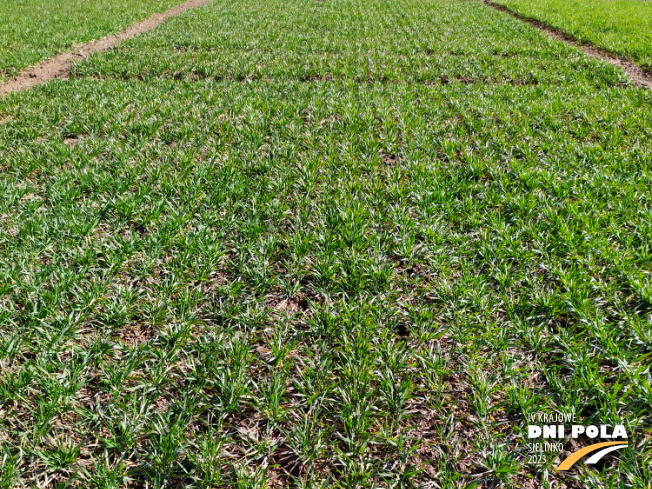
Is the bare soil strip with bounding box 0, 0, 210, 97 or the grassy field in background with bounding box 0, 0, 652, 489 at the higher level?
the bare soil strip with bounding box 0, 0, 210, 97

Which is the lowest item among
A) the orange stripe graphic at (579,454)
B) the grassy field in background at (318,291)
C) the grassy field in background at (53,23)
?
the orange stripe graphic at (579,454)

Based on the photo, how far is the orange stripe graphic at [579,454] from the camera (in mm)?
1909

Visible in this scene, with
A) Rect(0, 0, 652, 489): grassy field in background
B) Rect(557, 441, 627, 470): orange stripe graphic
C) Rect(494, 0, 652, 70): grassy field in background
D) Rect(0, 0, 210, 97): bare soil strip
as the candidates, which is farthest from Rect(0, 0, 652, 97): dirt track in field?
Rect(557, 441, 627, 470): orange stripe graphic

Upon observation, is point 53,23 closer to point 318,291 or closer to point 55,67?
point 55,67

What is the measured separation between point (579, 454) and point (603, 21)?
16.6m

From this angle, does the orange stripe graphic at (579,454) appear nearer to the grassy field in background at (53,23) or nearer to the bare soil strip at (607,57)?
the bare soil strip at (607,57)

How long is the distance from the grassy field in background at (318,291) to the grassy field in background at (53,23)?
4.66 metres

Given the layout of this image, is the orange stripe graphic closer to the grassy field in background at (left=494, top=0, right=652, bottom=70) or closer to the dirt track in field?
the dirt track in field

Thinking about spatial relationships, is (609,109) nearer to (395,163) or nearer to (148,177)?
(395,163)

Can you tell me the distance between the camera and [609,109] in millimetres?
6285

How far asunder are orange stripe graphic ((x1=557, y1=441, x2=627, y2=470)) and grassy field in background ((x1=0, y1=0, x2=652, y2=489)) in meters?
0.04

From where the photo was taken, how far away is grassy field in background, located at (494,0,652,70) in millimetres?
10367

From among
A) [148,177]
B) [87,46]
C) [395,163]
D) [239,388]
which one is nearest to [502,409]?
[239,388]

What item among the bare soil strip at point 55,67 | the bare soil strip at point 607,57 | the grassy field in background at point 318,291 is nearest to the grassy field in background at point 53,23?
the bare soil strip at point 55,67
